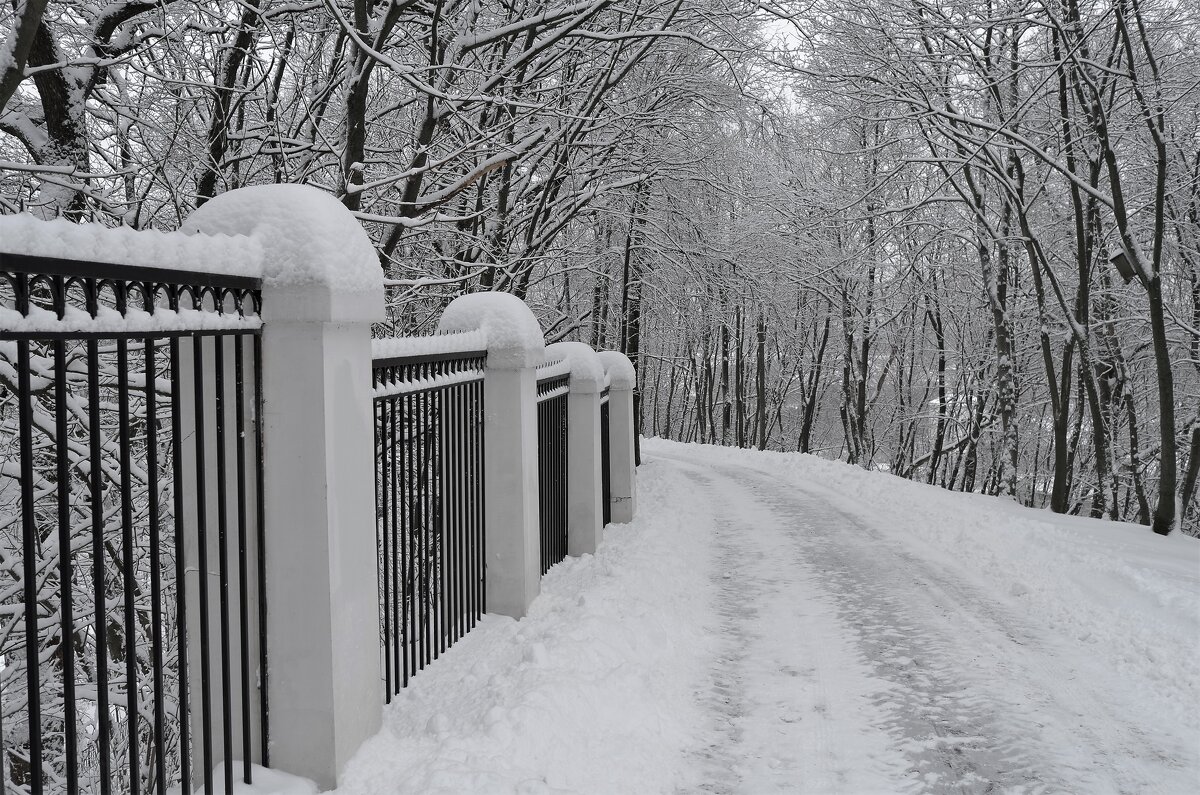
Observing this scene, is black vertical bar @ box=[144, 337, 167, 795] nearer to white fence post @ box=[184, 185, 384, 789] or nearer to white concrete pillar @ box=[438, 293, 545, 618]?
white fence post @ box=[184, 185, 384, 789]

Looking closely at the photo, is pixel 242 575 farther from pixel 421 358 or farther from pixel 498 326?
pixel 498 326

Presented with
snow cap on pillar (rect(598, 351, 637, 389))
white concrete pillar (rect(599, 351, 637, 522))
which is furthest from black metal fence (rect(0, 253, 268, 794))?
snow cap on pillar (rect(598, 351, 637, 389))

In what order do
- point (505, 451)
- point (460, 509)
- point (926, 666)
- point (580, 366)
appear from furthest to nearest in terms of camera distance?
point (580, 366), point (505, 451), point (460, 509), point (926, 666)

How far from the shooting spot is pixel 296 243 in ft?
11.5

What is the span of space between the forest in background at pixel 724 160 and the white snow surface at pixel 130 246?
149cm

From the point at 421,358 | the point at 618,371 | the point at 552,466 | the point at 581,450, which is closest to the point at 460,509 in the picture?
the point at 421,358

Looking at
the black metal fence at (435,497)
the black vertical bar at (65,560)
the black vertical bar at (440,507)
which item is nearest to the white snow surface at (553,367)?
the black metal fence at (435,497)

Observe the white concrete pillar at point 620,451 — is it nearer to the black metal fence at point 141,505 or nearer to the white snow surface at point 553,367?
the white snow surface at point 553,367

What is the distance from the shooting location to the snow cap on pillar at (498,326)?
6320 millimetres

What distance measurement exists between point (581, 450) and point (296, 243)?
18.9 feet

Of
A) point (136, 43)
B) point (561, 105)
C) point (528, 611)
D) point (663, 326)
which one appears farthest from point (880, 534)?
point (663, 326)

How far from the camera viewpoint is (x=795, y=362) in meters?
40.9

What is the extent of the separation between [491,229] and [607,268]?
11781 millimetres

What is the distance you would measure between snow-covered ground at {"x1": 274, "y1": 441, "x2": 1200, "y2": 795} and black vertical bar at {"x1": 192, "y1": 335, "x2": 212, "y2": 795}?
0.60m
